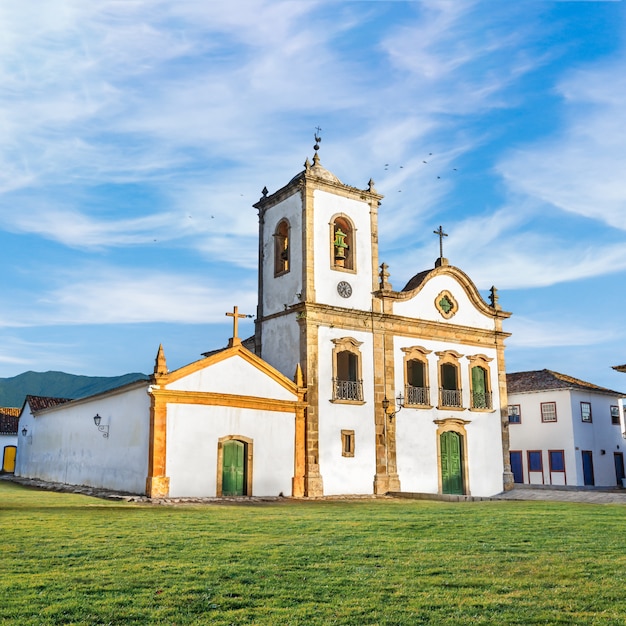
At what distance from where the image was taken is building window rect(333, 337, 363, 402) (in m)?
24.8

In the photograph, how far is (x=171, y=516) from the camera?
1438 cm

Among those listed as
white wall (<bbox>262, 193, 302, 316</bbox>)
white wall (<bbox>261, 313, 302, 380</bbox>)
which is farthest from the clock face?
white wall (<bbox>261, 313, 302, 380</bbox>)

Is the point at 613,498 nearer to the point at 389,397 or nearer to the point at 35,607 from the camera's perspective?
the point at 389,397

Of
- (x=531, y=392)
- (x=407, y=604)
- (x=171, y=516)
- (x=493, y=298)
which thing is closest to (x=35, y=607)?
(x=407, y=604)

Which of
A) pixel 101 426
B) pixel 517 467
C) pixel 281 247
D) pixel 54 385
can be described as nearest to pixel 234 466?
pixel 101 426

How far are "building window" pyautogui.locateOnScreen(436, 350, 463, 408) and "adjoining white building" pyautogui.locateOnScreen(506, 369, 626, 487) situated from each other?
33.4ft

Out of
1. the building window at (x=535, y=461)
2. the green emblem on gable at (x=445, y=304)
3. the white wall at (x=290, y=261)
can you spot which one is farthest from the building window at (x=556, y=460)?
the white wall at (x=290, y=261)

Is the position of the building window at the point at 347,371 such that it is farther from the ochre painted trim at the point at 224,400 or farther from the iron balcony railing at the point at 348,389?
the ochre painted trim at the point at 224,400

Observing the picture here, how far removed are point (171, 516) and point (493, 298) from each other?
1922cm

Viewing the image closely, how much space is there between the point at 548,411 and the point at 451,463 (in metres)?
11.2

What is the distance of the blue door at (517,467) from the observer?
37.2 m

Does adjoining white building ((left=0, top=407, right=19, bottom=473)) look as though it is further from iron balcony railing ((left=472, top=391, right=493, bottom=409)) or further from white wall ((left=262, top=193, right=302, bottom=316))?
iron balcony railing ((left=472, top=391, right=493, bottom=409))

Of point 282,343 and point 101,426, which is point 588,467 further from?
point 101,426

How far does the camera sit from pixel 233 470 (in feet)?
71.6
